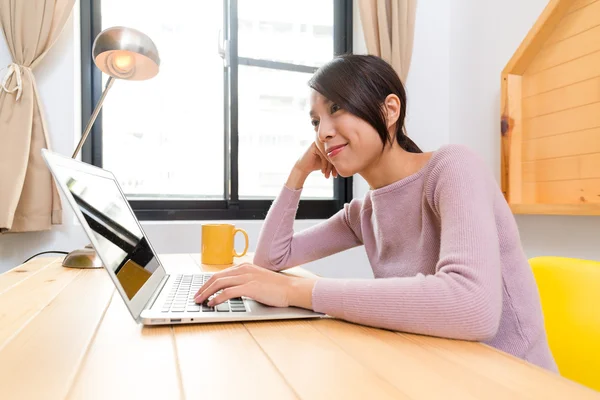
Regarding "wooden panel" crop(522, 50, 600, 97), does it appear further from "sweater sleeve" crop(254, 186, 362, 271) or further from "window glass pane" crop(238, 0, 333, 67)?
"window glass pane" crop(238, 0, 333, 67)

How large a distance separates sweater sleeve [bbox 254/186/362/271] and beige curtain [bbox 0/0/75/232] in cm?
89

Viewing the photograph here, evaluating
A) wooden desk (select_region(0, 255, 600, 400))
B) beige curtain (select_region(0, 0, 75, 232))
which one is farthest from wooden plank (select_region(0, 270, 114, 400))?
beige curtain (select_region(0, 0, 75, 232))

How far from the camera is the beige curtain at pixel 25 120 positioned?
55.3 inches

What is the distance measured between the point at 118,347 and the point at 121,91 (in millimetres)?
1593

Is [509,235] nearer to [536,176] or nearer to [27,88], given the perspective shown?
[536,176]

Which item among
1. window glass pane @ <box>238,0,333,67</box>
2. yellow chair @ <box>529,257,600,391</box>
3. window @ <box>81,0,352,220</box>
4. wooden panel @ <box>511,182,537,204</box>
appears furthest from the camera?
window glass pane @ <box>238,0,333,67</box>

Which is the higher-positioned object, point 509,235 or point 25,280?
point 509,235

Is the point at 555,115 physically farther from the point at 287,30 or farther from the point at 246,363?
the point at 246,363

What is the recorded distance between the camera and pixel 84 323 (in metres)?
0.58

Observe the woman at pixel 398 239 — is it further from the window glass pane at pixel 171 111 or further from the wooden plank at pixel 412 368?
the window glass pane at pixel 171 111

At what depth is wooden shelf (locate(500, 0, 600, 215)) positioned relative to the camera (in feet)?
4.12

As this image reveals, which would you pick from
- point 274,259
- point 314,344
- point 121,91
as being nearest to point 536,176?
point 274,259

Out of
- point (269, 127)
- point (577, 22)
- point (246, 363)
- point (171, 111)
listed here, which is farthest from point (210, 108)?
point (246, 363)

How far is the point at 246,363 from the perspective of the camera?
43 cm
